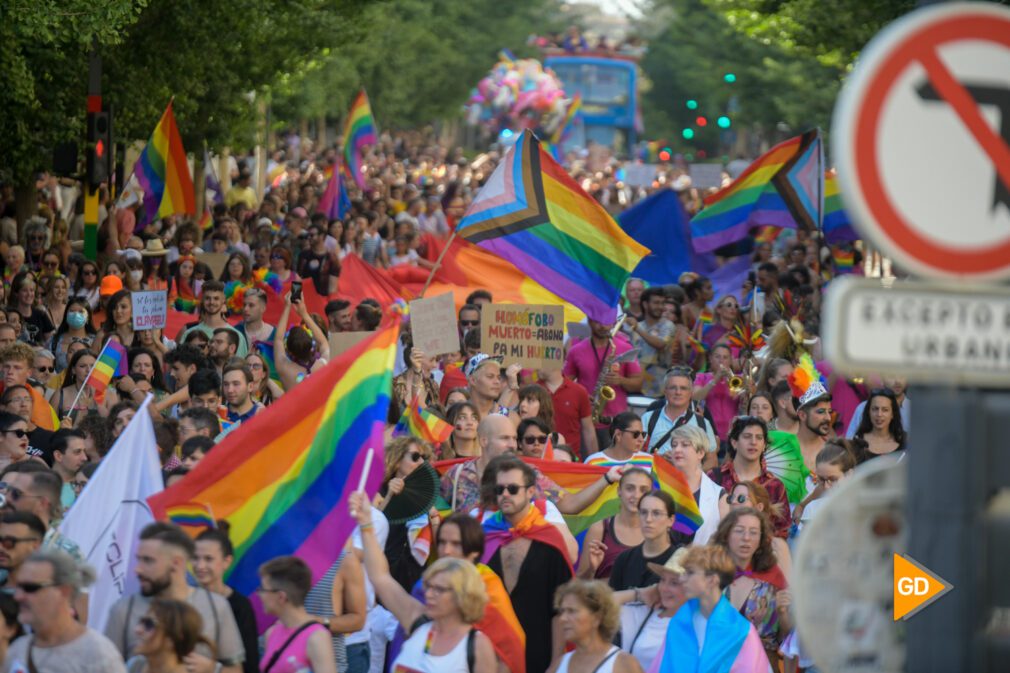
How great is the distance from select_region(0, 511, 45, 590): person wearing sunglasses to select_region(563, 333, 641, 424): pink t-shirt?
7264 mm

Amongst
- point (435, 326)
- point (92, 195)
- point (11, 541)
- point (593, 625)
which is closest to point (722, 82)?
point (92, 195)

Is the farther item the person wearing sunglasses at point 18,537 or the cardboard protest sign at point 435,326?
the cardboard protest sign at point 435,326

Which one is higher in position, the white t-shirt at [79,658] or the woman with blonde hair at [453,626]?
the white t-shirt at [79,658]

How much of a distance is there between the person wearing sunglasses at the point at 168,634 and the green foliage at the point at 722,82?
1210 inches

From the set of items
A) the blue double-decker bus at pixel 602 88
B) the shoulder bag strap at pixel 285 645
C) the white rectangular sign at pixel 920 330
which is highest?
the white rectangular sign at pixel 920 330

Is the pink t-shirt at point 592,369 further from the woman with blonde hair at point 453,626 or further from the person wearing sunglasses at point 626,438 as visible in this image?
the woman with blonde hair at point 453,626

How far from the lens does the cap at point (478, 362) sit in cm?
1198

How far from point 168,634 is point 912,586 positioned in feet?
10.3

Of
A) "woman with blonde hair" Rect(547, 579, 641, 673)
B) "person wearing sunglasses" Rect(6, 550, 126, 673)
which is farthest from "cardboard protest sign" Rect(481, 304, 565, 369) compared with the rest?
"person wearing sunglasses" Rect(6, 550, 126, 673)

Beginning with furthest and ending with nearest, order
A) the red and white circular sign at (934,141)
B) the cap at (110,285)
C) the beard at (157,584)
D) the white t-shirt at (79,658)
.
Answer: the cap at (110,285) → the beard at (157,584) → the white t-shirt at (79,658) → the red and white circular sign at (934,141)

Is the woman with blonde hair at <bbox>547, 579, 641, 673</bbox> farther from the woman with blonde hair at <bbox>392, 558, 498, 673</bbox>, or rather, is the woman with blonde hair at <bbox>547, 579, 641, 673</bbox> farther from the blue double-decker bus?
the blue double-decker bus

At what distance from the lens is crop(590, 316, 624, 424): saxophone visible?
1409cm

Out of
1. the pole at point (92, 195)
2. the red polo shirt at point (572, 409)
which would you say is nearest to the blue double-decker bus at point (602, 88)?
the pole at point (92, 195)

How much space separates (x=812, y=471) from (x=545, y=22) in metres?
103
